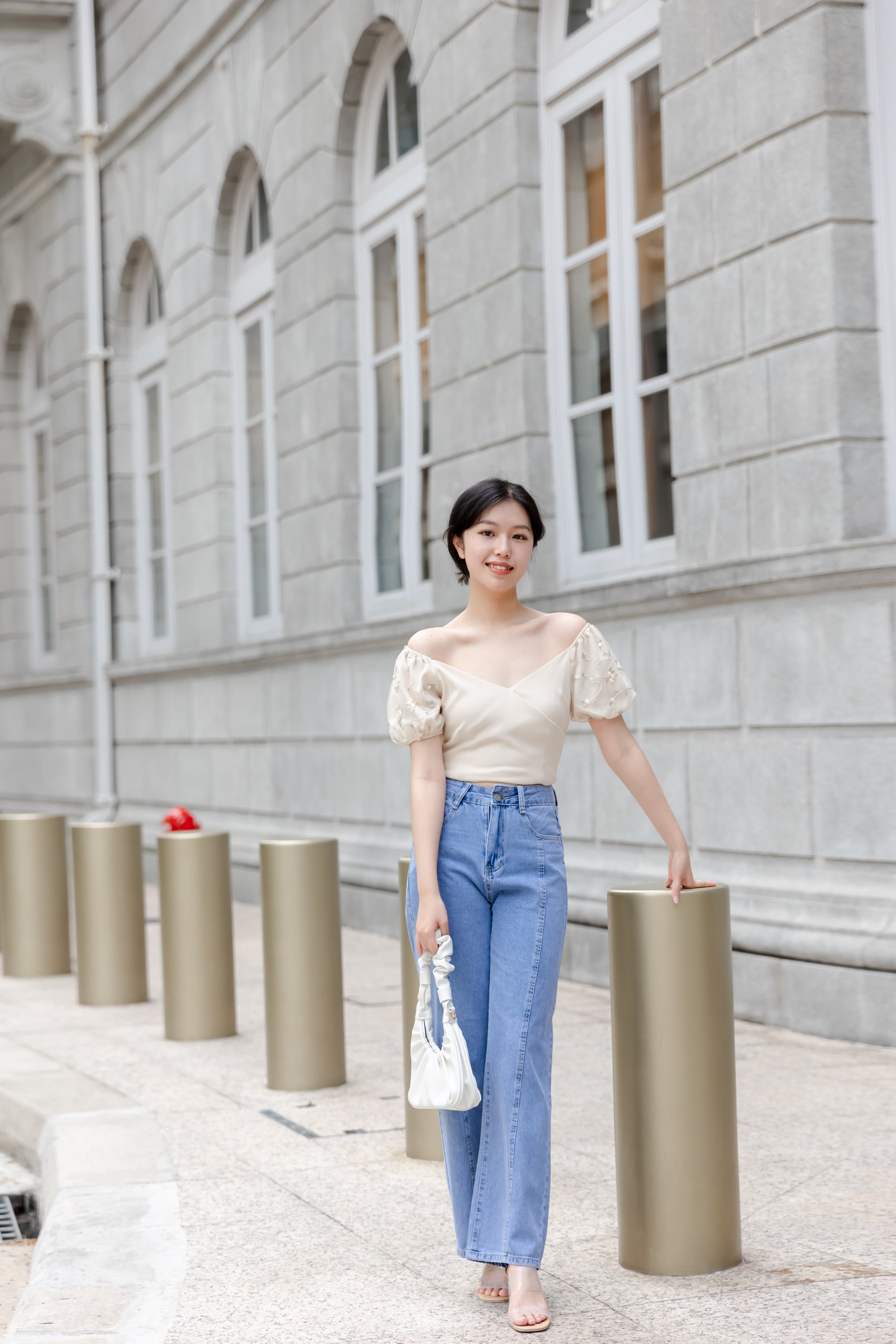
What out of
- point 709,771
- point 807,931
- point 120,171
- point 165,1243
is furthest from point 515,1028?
point 120,171

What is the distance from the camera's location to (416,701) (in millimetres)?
3352

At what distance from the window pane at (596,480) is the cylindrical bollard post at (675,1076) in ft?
16.1

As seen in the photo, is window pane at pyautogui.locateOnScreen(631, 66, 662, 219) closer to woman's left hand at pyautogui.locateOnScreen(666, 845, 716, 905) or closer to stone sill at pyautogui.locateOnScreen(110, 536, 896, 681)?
stone sill at pyautogui.locateOnScreen(110, 536, 896, 681)

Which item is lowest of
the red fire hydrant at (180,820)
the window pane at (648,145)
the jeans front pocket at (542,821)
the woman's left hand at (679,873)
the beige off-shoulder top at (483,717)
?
the red fire hydrant at (180,820)

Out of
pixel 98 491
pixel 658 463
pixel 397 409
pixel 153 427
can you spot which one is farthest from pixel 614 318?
pixel 98 491

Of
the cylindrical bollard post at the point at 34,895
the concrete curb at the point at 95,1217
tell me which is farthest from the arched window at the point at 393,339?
the concrete curb at the point at 95,1217

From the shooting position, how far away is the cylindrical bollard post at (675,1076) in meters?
3.32

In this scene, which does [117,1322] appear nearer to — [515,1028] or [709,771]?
[515,1028]

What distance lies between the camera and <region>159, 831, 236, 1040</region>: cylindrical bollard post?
646cm

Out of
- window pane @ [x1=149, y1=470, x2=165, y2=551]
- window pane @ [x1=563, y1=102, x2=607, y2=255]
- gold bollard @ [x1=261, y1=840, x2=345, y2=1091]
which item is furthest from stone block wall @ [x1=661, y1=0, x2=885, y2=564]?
window pane @ [x1=149, y1=470, x2=165, y2=551]

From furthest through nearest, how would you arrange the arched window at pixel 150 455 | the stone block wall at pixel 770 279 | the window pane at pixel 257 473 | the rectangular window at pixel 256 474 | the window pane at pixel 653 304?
the arched window at pixel 150 455
the window pane at pixel 257 473
the rectangular window at pixel 256 474
the window pane at pixel 653 304
the stone block wall at pixel 770 279

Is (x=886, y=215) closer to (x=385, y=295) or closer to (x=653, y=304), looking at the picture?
(x=653, y=304)

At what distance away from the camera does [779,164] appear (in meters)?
6.37

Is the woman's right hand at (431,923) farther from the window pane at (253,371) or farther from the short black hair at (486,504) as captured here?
the window pane at (253,371)
